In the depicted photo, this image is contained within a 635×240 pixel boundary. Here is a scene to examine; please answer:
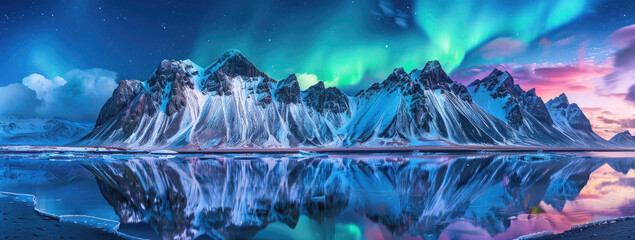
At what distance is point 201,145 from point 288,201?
179 metres

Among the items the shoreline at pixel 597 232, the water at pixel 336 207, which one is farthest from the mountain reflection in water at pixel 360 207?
the shoreline at pixel 597 232

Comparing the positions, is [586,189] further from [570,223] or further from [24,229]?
[24,229]

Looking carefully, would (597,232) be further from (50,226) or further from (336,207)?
(50,226)

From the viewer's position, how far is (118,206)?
2309 centimetres

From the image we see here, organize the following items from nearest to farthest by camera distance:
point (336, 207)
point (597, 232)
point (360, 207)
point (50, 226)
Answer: point (597, 232) → point (50, 226) → point (336, 207) → point (360, 207)

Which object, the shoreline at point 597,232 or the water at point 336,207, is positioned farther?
the water at point 336,207

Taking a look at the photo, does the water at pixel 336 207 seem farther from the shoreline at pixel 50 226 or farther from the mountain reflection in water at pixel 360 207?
the shoreline at pixel 50 226

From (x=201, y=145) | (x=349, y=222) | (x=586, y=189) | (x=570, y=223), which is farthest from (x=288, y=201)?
(x=201, y=145)

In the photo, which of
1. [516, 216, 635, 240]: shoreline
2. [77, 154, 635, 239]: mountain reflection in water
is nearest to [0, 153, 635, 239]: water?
[77, 154, 635, 239]: mountain reflection in water

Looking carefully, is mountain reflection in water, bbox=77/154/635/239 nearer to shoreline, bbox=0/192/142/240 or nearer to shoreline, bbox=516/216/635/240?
shoreline, bbox=516/216/635/240

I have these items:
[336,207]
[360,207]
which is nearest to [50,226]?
[336,207]

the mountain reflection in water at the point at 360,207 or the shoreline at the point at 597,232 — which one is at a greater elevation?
the mountain reflection in water at the point at 360,207

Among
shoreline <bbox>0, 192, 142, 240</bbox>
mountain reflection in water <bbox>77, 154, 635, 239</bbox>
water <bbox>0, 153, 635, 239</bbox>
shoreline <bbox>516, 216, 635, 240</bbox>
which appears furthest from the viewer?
mountain reflection in water <bbox>77, 154, 635, 239</bbox>

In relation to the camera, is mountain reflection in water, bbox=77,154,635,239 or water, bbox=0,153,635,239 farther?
mountain reflection in water, bbox=77,154,635,239
